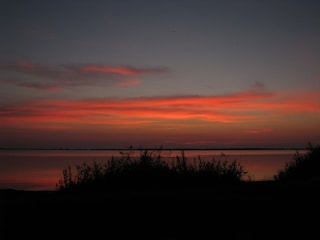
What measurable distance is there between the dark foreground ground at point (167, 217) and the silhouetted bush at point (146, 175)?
3262 millimetres

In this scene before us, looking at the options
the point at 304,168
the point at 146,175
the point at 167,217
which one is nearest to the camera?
the point at 167,217

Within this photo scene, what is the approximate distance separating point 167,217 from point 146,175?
181 inches

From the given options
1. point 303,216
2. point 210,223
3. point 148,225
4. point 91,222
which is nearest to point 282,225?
point 303,216

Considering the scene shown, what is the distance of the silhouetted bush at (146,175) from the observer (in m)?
10.9

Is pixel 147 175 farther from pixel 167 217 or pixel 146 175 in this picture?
pixel 167 217

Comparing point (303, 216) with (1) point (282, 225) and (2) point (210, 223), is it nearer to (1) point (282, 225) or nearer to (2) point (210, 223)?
(1) point (282, 225)

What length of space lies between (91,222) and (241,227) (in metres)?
2.37

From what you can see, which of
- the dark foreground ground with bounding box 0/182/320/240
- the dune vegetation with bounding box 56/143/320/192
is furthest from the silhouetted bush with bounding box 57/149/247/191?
the dark foreground ground with bounding box 0/182/320/240

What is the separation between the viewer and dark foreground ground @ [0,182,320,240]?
5801 millimetres

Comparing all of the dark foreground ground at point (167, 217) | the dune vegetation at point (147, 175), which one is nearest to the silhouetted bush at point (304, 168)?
the dune vegetation at point (147, 175)

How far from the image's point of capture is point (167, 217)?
21.4 ft

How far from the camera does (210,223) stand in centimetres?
621

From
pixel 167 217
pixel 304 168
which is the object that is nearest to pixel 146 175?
pixel 167 217

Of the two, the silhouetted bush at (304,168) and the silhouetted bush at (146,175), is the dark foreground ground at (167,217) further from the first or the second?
the silhouetted bush at (304,168)
